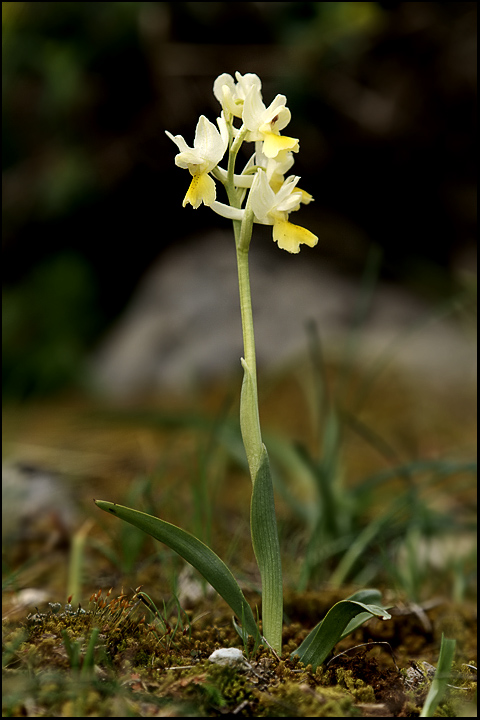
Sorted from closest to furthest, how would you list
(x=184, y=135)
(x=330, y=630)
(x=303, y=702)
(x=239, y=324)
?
(x=303, y=702)
(x=330, y=630)
(x=239, y=324)
(x=184, y=135)

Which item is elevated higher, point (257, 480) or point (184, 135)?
point (184, 135)

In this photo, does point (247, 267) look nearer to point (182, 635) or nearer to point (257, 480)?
point (257, 480)

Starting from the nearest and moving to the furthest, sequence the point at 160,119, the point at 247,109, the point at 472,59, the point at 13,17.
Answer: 1. the point at 247,109
2. the point at 472,59
3. the point at 13,17
4. the point at 160,119

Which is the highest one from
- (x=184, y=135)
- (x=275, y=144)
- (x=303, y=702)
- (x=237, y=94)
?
(x=184, y=135)

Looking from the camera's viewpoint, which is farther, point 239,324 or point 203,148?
point 239,324

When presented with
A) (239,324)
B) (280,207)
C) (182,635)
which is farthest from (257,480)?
(239,324)

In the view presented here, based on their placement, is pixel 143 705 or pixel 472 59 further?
pixel 472 59

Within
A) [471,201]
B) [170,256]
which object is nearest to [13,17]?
[170,256]

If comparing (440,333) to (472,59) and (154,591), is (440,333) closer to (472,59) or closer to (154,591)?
(472,59)
